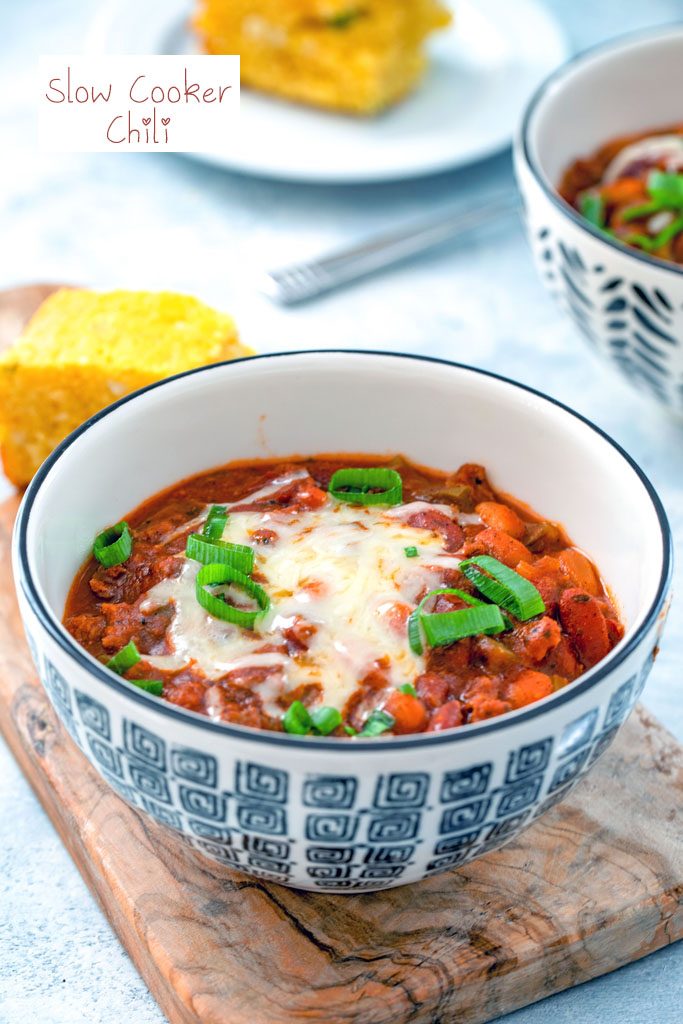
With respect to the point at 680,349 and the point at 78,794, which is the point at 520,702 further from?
the point at 680,349

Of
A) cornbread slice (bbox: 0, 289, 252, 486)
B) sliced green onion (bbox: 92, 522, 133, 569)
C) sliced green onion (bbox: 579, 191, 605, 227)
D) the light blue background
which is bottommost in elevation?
the light blue background

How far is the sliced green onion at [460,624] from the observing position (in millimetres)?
2393

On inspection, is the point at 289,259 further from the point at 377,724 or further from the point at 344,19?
the point at 377,724

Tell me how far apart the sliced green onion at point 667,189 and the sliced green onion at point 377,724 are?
249 cm

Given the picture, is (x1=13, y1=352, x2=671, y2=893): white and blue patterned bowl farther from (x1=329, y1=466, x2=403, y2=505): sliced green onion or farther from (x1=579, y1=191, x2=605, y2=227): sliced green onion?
(x1=579, y1=191, x2=605, y2=227): sliced green onion

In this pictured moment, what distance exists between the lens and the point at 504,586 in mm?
2545

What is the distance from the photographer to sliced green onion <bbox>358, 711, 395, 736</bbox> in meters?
2.23

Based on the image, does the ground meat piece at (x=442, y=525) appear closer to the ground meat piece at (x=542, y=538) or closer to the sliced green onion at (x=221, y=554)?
the ground meat piece at (x=542, y=538)

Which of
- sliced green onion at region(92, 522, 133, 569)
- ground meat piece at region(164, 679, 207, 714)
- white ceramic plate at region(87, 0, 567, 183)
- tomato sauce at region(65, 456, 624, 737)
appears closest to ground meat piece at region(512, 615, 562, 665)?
tomato sauce at region(65, 456, 624, 737)

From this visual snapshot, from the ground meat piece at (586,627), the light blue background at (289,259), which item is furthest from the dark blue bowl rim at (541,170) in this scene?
the ground meat piece at (586,627)

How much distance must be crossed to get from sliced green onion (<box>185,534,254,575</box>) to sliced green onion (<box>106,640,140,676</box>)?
0.85ft

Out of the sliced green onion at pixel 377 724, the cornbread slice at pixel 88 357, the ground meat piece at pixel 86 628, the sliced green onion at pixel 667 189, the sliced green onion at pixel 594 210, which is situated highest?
the sliced green onion at pixel 667 189

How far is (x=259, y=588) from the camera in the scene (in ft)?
8.14

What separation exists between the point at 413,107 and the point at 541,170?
62.1 inches
